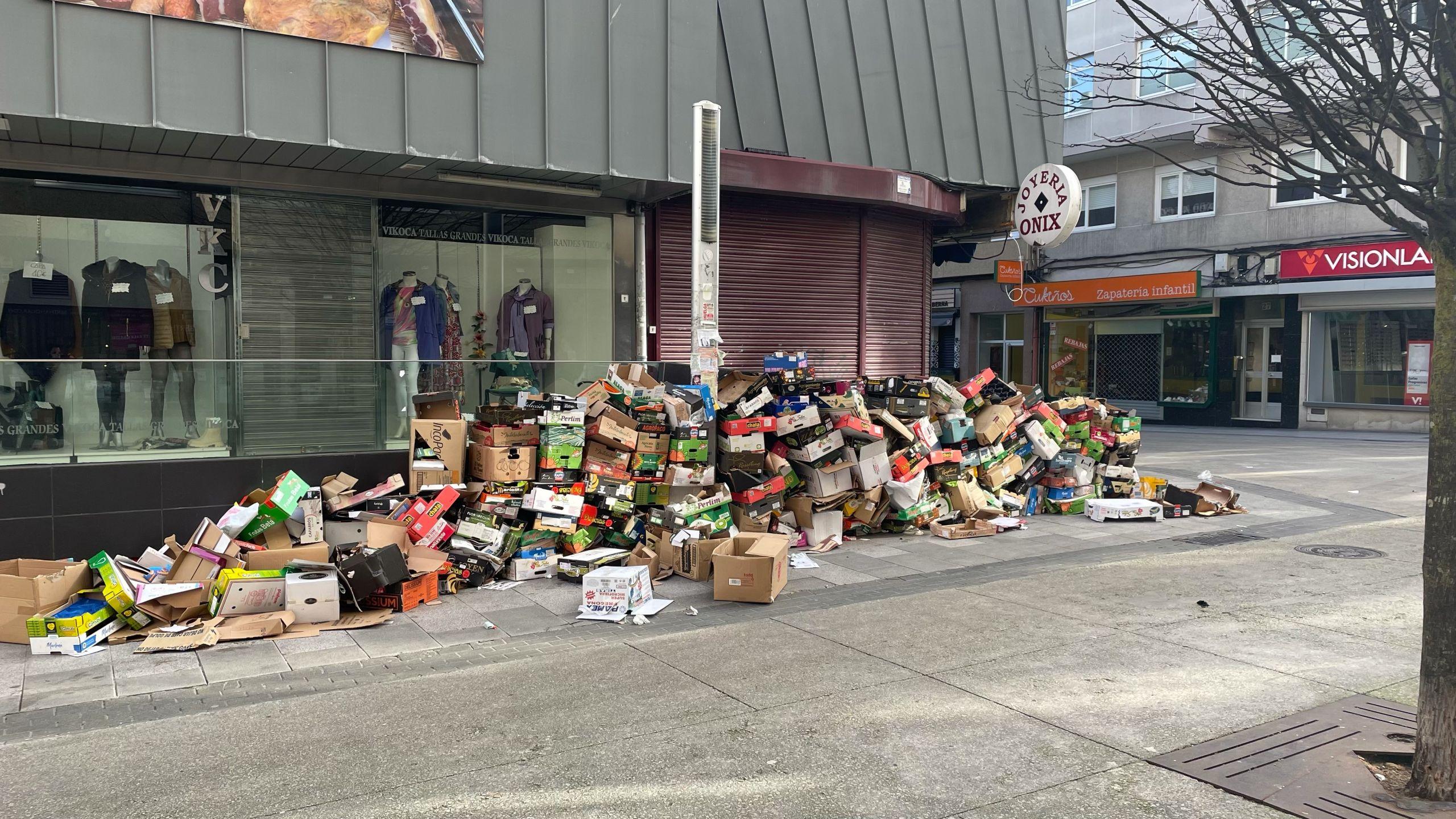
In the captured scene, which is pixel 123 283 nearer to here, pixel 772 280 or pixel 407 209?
pixel 407 209

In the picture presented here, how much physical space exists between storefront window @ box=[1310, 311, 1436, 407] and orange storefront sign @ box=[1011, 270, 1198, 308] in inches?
123

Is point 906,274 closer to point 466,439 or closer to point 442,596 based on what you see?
point 466,439

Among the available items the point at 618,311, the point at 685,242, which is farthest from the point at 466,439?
the point at 685,242

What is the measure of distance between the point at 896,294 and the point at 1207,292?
46.2 feet

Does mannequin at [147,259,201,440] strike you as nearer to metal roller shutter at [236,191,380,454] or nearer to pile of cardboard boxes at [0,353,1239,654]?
metal roller shutter at [236,191,380,454]

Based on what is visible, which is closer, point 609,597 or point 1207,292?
point 609,597

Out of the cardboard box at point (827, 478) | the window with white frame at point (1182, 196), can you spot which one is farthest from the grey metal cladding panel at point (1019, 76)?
the window with white frame at point (1182, 196)

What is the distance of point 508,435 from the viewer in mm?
8859

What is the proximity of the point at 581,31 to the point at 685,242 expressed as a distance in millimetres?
3442

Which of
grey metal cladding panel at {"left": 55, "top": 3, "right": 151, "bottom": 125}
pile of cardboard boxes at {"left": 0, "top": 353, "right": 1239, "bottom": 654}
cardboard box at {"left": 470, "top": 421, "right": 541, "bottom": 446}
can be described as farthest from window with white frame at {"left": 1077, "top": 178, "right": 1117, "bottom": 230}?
grey metal cladding panel at {"left": 55, "top": 3, "right": 151, "bottom": 125}

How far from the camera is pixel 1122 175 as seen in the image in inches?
1081

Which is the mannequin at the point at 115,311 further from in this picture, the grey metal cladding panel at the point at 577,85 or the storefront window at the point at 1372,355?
the storefront window at the point at 1372,355

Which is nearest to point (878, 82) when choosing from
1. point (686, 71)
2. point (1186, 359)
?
point (686, 71)

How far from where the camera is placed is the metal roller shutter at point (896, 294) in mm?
14883
